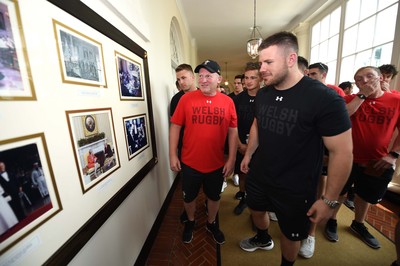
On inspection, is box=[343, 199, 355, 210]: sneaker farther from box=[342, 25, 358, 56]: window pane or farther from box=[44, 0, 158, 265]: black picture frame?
box=[342, 25, 358, 56]: window pane

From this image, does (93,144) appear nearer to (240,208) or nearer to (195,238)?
(195,238)

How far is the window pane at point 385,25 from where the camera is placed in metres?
2.76

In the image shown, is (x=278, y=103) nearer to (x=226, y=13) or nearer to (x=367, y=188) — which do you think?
(x=367, y=188)

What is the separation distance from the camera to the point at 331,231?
192 cm

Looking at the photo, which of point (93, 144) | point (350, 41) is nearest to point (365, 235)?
point (93, 144)

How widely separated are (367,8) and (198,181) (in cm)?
448

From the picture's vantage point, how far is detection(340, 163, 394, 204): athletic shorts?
167cm

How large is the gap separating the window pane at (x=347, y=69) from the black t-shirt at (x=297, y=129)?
3.73m

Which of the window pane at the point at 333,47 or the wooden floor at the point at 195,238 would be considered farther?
the window pane at the point at 333,47

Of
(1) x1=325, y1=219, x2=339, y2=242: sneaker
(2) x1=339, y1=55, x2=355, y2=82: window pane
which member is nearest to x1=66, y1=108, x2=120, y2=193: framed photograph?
(1) x1=325, y1=219, x2=339, y2=242: sneaker

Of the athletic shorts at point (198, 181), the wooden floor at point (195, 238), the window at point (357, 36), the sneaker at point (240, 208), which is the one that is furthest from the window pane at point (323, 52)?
the athletic shorts at point (198, 181)

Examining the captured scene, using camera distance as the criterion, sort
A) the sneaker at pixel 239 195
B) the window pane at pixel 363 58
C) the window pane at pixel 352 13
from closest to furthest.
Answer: the sneaker at pixel 239 195 → the window pane at pixel 363 58 → the window pane at pixel 352 13

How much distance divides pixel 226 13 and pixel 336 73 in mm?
3050

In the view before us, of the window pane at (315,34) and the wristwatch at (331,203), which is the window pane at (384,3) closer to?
the window pane at (315,34)
